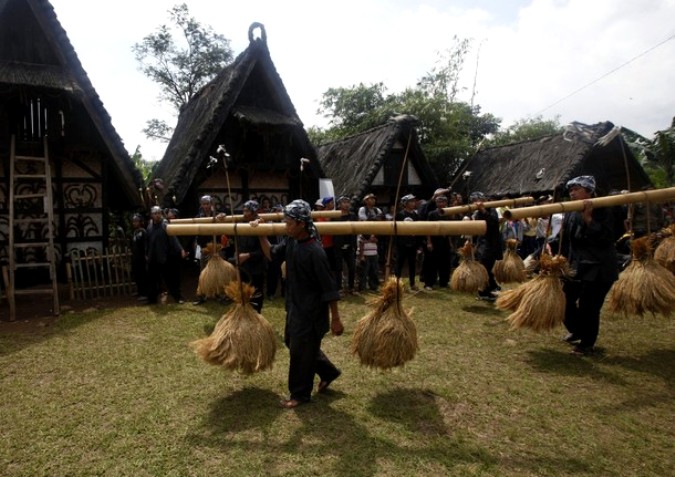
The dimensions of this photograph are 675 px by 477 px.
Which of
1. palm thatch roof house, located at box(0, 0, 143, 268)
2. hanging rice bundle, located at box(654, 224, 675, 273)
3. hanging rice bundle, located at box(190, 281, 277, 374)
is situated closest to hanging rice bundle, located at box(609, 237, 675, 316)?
hanging rice bundle, located at box(654, 224, 675, 273)

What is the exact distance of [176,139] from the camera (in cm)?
1490

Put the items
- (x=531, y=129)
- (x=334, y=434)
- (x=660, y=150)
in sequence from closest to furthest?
(x=334, y=434), (x=660, y=150), (x=531, y=129)

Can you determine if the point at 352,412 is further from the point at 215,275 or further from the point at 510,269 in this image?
the point at 510,269

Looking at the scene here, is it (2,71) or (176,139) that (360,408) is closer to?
(2,71)

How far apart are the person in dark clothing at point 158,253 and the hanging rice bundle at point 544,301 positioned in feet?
19.5

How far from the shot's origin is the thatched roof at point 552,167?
48.9 ft

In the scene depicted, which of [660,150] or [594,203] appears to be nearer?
[594,203]

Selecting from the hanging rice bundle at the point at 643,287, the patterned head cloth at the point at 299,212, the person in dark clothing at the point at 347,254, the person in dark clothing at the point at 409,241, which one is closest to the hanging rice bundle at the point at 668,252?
the hanging rice bundle at the point at 643,287

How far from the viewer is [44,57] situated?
8.83 meters

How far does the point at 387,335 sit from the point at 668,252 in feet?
16.9

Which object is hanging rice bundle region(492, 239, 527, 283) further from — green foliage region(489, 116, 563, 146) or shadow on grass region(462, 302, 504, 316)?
green foliage region(489, 116, 563, 146)

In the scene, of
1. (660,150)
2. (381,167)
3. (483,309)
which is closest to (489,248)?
(483,309)

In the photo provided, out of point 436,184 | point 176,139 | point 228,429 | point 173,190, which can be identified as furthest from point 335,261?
point 176,139

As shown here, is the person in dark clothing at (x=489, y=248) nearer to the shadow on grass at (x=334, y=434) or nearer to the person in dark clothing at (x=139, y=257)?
the shadow on grass at (x=334, y=434)
